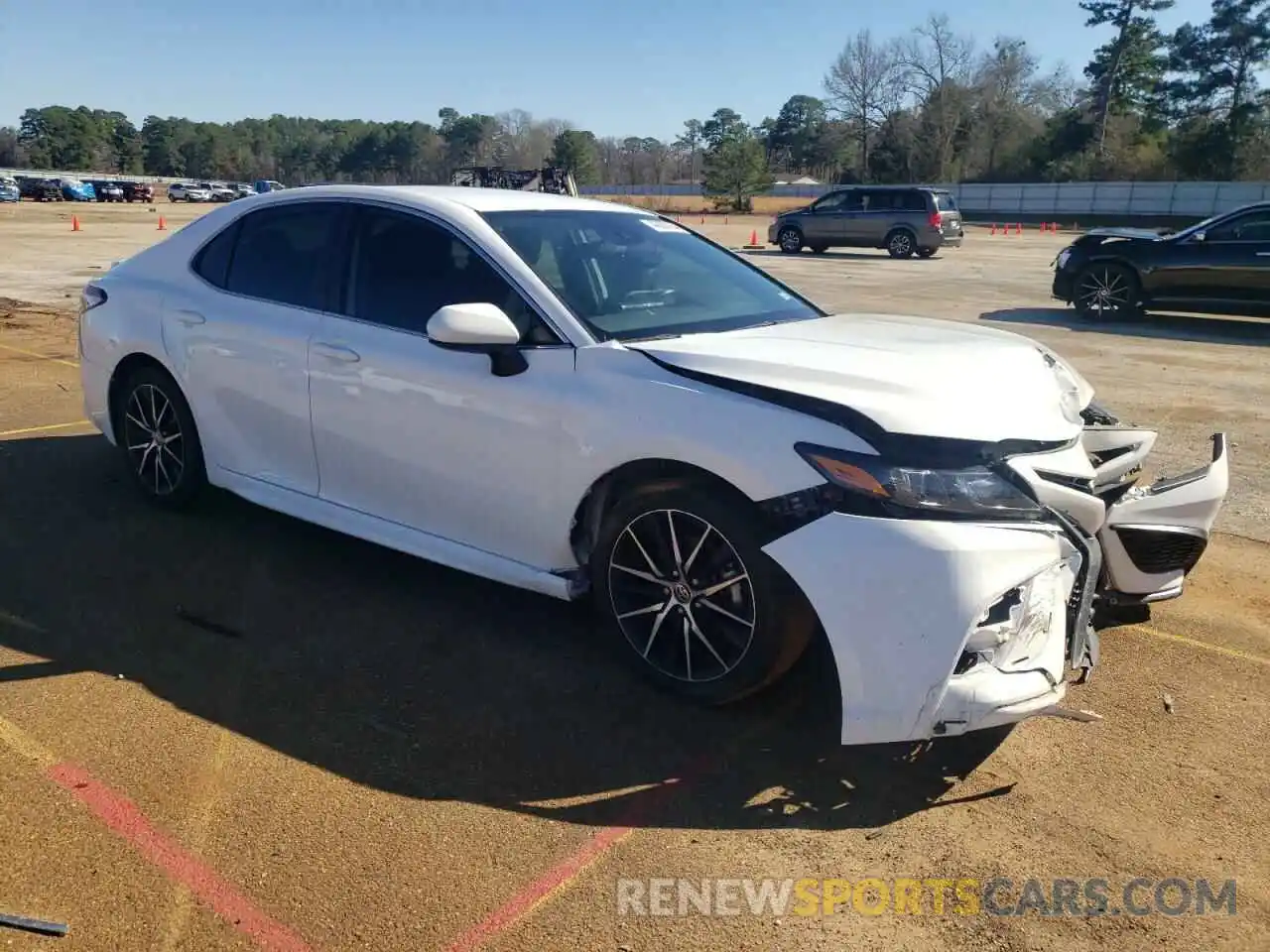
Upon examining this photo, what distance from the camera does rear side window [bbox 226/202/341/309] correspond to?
14.3 ft

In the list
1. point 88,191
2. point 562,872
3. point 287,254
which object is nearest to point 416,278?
point 287,254

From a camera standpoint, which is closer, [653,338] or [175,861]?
[175,861]

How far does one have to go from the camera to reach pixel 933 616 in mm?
2729

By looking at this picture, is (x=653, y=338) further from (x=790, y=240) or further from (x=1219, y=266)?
(x=790, y=240)

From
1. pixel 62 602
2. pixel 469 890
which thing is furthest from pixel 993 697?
pixel 62 602

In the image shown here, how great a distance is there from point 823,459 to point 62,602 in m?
3.21

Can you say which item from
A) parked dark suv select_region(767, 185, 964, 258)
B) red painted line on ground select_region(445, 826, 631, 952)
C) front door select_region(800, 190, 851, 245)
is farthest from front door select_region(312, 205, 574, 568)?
front door select_region(800, 190, 851, 245)

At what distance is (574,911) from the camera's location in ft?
8.11

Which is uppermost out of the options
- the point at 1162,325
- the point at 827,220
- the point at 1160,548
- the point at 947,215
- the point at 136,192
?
the point at 947,215

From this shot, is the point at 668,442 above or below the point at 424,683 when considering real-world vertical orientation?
above

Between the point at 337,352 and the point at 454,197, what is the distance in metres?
0.81

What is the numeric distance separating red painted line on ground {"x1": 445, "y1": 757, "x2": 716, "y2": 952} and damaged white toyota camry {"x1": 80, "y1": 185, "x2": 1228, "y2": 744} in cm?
42

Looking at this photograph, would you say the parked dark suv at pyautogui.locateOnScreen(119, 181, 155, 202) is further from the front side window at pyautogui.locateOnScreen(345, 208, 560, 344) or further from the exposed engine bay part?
the front side window at pyautogui.locateOnScreen(345, 208, 560, 344)

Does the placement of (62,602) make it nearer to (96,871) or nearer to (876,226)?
(96,871)
